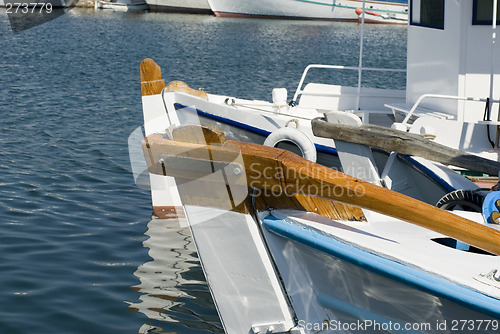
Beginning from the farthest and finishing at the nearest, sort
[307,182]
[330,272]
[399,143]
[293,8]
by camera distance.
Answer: [293,8]
[399,143]
[330,272]
[307,182]

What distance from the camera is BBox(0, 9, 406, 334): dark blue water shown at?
272 inches

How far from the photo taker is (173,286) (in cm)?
747

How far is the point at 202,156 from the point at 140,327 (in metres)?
2.80

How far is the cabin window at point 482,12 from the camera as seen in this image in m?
9.08

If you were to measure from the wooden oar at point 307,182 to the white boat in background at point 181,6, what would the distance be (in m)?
61.0

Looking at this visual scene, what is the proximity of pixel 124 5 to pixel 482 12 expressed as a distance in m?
60.6

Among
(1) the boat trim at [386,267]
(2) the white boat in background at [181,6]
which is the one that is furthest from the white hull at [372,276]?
(2) the white boat in background at [181,6]

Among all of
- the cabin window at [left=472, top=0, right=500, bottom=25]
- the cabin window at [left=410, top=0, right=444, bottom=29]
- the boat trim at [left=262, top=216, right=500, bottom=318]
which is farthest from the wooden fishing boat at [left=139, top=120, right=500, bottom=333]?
the cabin window at [left=410, top=0, right=444, bottom=29]

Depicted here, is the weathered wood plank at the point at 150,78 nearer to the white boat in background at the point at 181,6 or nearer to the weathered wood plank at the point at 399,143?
the weathered wood plank at the point at 399,143

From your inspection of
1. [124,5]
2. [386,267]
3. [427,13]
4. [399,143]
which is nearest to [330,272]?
[386,267]

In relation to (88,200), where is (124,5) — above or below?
above

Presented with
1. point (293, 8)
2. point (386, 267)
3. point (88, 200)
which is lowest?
point (88, 200)

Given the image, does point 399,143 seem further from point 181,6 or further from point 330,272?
point 181,6

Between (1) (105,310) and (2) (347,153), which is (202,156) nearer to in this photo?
(2) (347,153)
